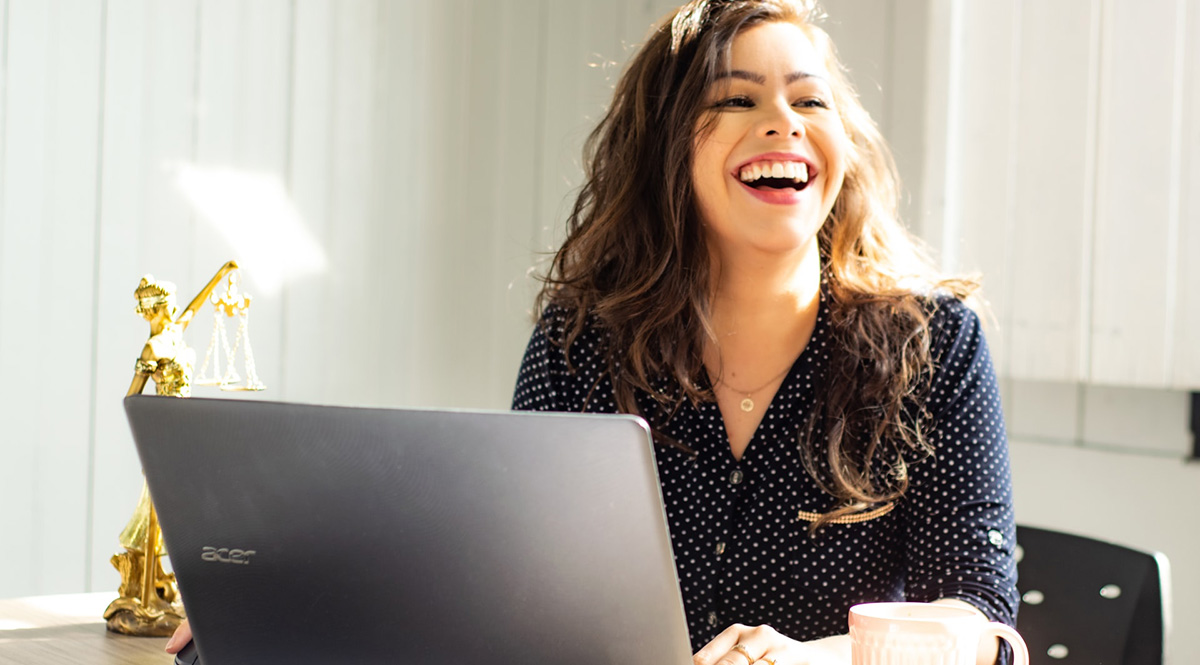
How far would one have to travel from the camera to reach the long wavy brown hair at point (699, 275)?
1.34 m

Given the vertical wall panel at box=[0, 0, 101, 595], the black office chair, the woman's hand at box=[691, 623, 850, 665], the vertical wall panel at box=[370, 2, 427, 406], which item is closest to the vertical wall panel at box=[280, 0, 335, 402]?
the vertical wall panel at box=[370, 2, 427, 406]

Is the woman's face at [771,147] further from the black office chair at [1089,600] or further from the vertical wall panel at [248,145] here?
the vertical wall panel at [248,145]

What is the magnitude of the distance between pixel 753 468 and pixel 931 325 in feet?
0.90

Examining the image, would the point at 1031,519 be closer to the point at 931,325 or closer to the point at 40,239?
the point at 931,325

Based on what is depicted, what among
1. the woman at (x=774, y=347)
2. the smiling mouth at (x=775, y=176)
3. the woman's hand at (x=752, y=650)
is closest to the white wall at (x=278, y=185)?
the woman at (x=774, y=347)

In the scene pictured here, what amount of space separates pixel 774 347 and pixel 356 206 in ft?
4.34

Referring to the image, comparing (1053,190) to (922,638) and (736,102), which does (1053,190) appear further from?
(922,638)

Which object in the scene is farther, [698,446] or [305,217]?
[305,217]

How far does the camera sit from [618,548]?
2.34 ft

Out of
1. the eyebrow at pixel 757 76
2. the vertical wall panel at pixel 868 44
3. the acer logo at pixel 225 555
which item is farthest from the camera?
the vertical wall panel at pixel 868 44

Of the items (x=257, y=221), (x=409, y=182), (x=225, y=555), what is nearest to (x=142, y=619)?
(x=225, y=555)

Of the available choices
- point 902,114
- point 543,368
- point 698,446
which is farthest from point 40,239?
point 902,114

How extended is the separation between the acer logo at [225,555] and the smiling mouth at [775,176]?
79 centimetres

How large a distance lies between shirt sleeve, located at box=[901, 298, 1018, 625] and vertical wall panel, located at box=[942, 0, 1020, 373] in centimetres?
79
